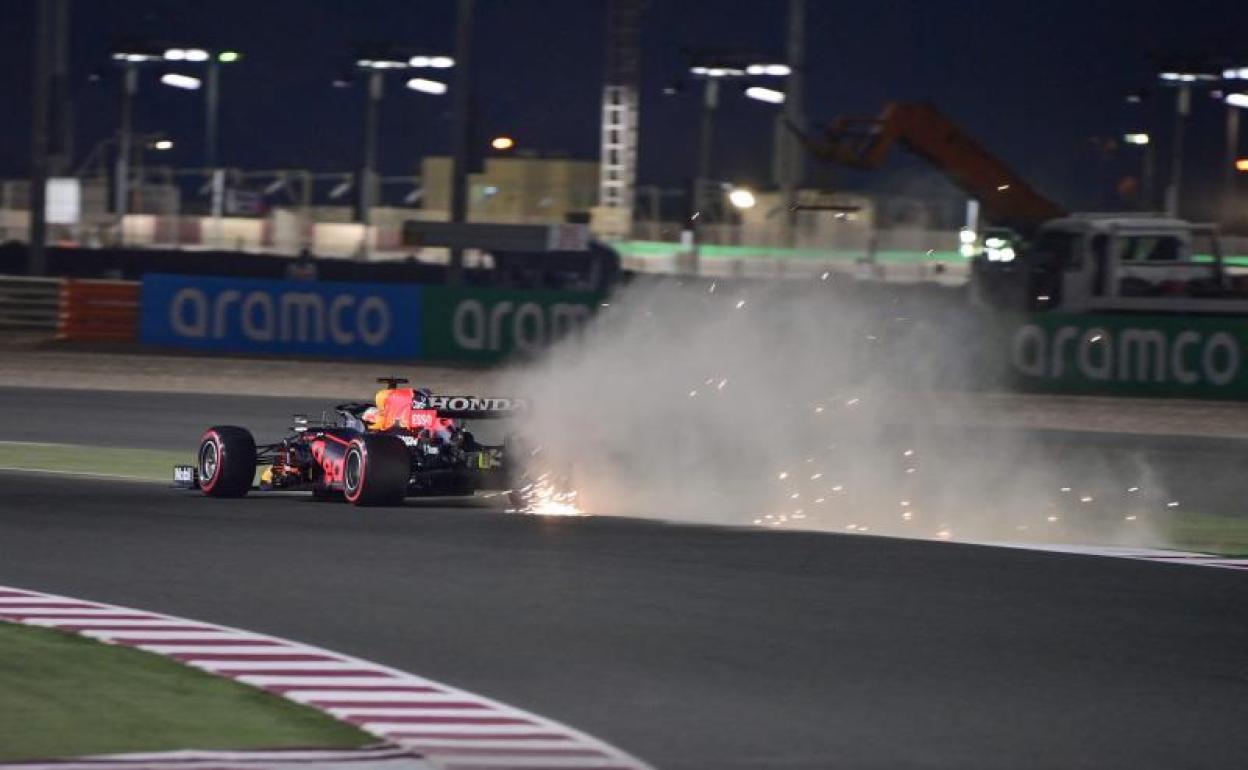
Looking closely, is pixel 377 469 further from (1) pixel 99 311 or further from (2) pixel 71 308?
(2) pixel 71 308

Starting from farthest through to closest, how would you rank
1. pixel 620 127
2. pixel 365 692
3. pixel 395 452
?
pixel 620 127 < pixel 395 452 < pixel 365 692

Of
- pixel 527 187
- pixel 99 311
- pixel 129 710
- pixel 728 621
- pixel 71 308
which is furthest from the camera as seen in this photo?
pixel 527 187

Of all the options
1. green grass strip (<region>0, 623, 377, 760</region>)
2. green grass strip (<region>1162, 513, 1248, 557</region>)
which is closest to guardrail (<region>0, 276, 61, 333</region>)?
green grass strip (<region>1162, 513, 1248, 557</region>)

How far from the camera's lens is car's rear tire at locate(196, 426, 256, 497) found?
51.2 ft

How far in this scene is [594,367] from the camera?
16812 millimetres

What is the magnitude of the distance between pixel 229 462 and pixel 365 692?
24.8 ft

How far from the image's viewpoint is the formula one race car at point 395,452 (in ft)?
48.4

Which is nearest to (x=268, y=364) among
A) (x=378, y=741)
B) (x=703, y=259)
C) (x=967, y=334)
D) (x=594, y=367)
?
(x=967, y=334)

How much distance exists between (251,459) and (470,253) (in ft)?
169

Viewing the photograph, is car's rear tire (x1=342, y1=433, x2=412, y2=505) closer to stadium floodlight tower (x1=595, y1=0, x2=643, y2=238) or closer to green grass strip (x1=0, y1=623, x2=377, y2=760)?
green grass strip (x1=0, y1=623, x2=377, y2=760)

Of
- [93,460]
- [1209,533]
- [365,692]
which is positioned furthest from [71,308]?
[365,692]

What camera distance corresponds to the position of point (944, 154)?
41875 millimetres

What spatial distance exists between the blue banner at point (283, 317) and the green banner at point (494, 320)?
34 cm

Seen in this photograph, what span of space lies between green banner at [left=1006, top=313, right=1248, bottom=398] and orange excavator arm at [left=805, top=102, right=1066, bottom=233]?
1027 cm
